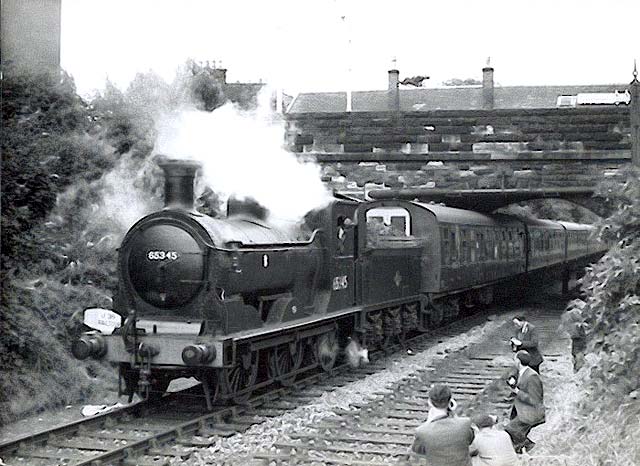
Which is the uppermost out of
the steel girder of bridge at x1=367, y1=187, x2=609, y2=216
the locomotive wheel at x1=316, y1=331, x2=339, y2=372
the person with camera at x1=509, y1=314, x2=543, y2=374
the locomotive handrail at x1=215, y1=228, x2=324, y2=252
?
the steel girder of bridge at x1=367, y1=187, x2=609, y2=216

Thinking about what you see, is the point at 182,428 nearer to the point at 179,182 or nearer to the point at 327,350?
the point at 179,182

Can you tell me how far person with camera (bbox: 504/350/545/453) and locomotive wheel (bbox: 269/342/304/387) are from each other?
2.81m

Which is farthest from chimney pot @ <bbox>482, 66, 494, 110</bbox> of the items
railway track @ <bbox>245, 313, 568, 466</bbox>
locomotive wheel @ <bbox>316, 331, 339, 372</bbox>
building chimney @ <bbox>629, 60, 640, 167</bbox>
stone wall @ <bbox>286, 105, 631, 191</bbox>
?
locomotive wheel @ <bbox>316, 331, 339, 372</bbox>

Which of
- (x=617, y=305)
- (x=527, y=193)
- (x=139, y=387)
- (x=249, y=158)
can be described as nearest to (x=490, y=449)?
(x=617, y=305)

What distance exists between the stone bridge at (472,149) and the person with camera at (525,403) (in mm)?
1961

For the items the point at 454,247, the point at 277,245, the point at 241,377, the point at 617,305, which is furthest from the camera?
the point at 454,247

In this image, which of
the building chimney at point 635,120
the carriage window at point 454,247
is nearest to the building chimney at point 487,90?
the building chimney at point 635,120

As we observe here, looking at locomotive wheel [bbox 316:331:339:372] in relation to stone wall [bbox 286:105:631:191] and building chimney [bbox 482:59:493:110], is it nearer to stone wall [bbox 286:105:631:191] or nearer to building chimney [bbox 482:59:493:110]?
stone wall [bbox 286:105:631:191]

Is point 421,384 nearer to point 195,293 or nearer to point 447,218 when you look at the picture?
point 195,293

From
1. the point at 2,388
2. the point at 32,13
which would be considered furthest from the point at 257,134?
the point at 2,388

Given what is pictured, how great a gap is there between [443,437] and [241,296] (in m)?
3.24

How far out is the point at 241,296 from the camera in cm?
706

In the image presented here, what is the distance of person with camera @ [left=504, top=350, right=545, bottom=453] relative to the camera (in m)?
5.19

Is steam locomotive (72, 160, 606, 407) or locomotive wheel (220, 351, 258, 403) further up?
steam locomotive (72, 160, 606, 407)
